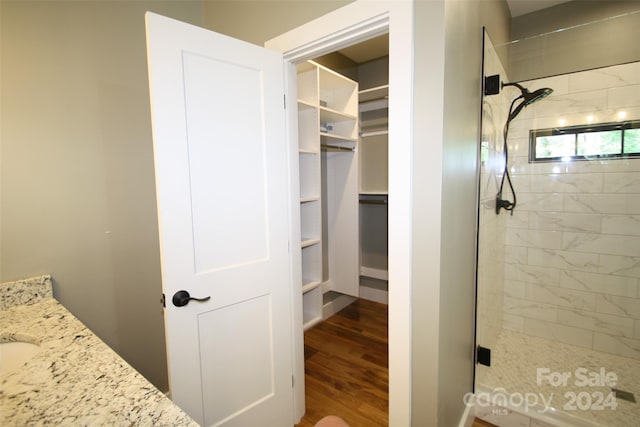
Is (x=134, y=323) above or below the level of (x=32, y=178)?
below

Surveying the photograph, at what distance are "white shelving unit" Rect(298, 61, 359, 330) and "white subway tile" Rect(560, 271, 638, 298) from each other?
1.75 metres

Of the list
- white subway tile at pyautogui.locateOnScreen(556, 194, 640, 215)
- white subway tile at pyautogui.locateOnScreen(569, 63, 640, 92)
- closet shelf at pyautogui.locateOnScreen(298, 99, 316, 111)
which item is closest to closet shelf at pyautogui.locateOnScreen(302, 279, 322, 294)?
closet shelf at pyautogui.locateOnScreen(298, 99, 316, 111)

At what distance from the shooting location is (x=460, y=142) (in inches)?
54.5

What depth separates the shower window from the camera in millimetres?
2084

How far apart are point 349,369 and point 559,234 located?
201cm

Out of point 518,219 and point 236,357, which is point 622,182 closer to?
point 518,219

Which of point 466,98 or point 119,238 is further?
point 119,238

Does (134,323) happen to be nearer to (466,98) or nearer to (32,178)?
(32,178)

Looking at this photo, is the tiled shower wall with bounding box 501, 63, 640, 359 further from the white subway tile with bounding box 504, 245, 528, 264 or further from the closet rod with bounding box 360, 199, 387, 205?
the closet rod with bounding box 360, 199, 387, 205

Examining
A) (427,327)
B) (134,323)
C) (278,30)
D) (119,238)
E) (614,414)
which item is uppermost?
(278,30)

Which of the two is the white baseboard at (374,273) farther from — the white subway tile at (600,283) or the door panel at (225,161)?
the door panel at (225,161)

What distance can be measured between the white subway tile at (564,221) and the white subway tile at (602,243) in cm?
5

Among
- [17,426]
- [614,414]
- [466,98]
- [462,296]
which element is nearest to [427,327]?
[462,296]

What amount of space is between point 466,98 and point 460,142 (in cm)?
25
